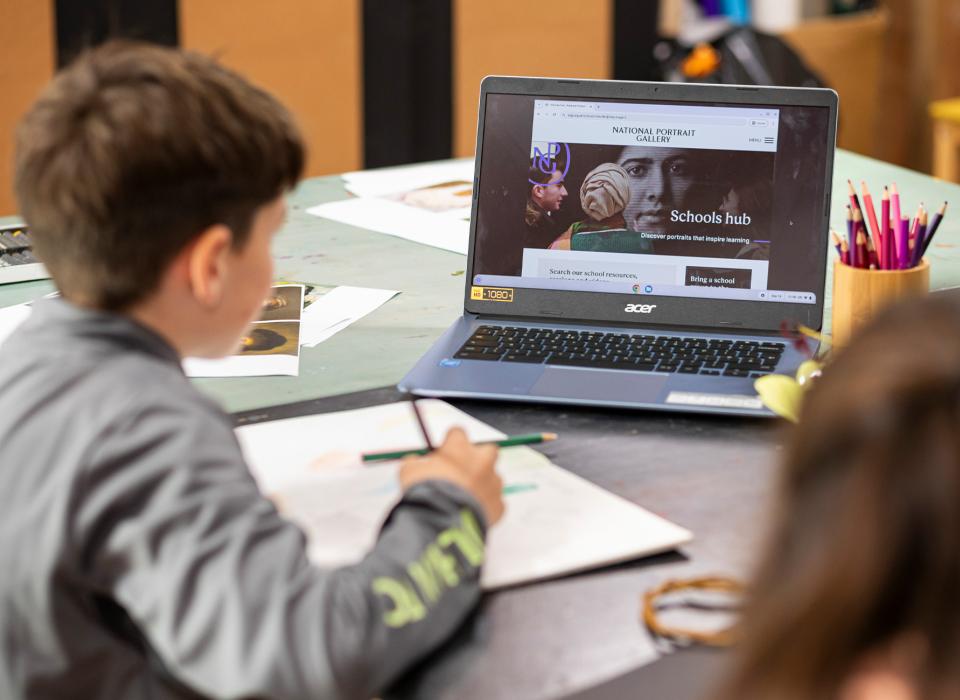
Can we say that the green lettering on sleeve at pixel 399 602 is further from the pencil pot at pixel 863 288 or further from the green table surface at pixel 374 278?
the pencil pot at pixel 863 288

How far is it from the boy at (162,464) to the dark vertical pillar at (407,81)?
265cm

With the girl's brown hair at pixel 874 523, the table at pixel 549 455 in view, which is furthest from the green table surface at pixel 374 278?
the girl's brown hair at pixel 874 523

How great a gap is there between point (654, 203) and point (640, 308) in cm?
11

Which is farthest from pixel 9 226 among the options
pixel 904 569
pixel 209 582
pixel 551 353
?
pixel 904 569

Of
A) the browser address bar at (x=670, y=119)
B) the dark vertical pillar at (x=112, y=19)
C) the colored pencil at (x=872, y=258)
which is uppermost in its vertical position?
the dark vertical pillar at (x=112, y=19)

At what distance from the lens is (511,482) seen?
0.98 m

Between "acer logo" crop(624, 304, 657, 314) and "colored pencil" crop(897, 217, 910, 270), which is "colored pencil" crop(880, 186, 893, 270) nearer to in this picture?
"colored pencil" crop(897, 217, 910, 270)

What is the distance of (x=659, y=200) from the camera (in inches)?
50.8

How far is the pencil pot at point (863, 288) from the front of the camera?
1.23 meters

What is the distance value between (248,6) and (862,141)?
1958 mm

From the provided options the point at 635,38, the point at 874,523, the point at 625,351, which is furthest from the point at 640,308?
the point at 635,38

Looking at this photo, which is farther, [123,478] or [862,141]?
[862,141]

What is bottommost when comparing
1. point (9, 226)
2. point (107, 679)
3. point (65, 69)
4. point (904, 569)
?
point (107, 679)

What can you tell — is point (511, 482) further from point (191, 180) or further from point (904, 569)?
point (904, 569)
